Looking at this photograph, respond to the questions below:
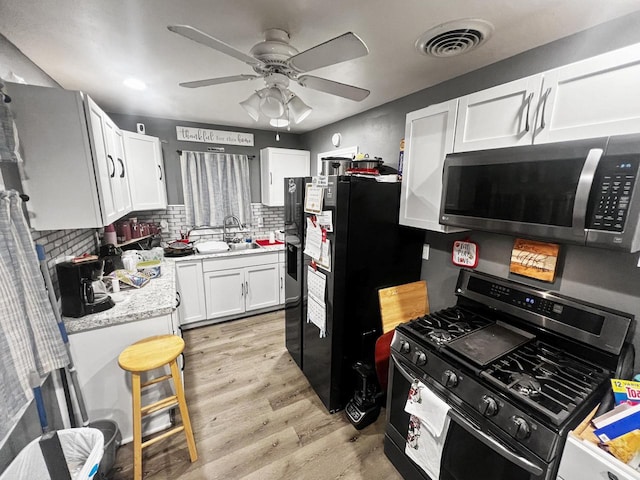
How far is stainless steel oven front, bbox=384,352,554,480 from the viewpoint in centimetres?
95

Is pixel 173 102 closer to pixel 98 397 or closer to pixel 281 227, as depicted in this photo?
pixel 281 227

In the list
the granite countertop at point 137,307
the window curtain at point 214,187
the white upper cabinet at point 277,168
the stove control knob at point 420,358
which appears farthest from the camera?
the white upper cabinet at point 277,168

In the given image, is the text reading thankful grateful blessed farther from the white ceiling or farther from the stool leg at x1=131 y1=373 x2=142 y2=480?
the stool leg at x1=131 y1=373 x2=142 y2=480

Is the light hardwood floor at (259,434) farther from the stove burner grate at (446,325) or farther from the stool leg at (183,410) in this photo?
the stove burner grate at (446,325)

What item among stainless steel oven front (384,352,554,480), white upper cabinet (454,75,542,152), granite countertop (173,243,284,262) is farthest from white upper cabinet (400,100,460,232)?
granite countertop (173,243,284,262)

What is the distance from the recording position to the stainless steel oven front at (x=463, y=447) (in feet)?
3.13

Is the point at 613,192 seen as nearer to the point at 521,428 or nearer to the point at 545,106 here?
the point at 545,106

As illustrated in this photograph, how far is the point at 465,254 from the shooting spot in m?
1.77

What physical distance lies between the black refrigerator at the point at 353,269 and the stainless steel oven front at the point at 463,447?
0.40 meters

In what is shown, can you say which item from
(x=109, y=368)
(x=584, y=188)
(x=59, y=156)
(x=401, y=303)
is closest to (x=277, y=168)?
(x=59, y=156)

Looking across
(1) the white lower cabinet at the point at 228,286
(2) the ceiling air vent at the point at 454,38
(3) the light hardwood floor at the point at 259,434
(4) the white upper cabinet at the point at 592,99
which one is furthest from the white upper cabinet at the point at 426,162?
(1) the white lower cabinet at the point at 228,286

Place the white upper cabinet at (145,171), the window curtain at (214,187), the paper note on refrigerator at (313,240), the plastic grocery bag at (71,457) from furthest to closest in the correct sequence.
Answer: the window curtain at (214,187) < the white upper cabinet at (145,171) < the paper note on refrigerator at (313,240) < the plastic grocery bag at (71,457)

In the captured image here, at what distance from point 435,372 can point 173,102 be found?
9.83 ft

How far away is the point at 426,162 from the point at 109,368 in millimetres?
2303
